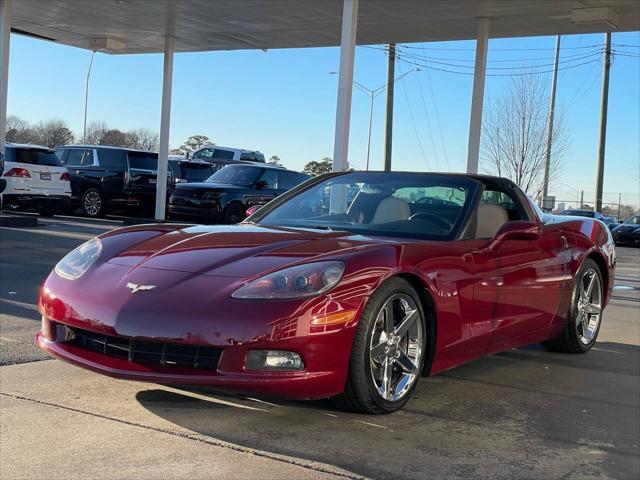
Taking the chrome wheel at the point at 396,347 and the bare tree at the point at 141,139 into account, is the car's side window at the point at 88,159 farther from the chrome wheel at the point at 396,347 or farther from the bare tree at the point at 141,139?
the bare tree at the point at 141,139

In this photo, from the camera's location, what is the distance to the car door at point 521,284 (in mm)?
4219

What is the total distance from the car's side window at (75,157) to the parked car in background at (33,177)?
1770 mm

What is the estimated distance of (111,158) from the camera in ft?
58.3

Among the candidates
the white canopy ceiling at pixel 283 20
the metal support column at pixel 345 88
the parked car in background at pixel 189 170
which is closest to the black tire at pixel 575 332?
the metal support column at pixel 345 88

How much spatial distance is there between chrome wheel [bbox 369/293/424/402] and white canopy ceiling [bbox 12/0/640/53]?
10066 millimetres

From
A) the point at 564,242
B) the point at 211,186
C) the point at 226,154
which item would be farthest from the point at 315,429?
the point at 226,154

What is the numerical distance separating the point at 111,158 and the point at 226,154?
11332mm

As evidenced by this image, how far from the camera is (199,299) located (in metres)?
3.18

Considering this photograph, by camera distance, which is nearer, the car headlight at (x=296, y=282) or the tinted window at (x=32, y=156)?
the car headlight at (x=296, y=282)

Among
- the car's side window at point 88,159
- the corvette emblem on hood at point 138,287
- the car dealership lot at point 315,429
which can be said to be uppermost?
the car's side window at point 88,159

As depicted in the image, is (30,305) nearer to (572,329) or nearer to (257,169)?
(572,329)

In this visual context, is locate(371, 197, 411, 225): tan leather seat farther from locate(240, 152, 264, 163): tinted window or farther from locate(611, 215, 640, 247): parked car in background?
locate(611, 215, 640, 247): parked car in background

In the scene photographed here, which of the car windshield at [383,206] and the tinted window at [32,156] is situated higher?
the tinted window at [32,156]

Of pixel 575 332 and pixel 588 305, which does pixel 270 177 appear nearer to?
pixel 588 305
